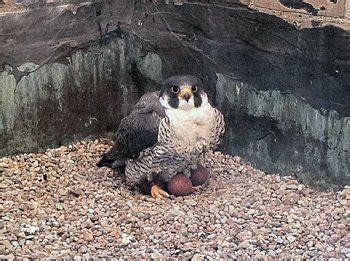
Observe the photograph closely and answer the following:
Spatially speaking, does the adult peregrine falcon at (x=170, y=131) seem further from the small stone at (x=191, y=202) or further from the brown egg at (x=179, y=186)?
the small stone at (x=191, y=202)

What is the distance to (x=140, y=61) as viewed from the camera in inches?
172

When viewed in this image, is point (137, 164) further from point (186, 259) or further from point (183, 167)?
point (186, 259)

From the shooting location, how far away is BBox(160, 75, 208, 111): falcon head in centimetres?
331

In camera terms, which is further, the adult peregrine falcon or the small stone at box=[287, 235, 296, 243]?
the adult peregrine falcon

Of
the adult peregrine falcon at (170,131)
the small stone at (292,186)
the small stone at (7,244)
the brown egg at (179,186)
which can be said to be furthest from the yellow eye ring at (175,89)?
the small stone at (7,244)

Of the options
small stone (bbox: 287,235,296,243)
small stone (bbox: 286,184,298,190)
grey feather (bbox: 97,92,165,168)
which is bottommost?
small stone (bbox: 286,184,298,190)

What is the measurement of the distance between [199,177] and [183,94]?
1.66ft

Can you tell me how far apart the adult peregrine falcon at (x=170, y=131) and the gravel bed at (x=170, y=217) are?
0.16 m

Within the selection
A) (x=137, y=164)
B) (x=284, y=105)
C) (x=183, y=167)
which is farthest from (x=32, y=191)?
(x=284, y=105)

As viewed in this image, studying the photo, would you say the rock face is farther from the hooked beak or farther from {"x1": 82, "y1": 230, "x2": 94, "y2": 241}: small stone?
{"x1": 82, "y1": 230, "x2": 94, "y2": 241}: small stone

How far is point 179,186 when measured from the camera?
3.47m

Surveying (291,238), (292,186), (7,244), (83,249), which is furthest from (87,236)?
(292,186)

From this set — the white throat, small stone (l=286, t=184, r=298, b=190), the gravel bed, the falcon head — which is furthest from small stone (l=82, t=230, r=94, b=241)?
small stone (l=286, t=184, r=298, b=190)

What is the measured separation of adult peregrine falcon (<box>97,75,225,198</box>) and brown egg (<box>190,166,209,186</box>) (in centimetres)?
4
